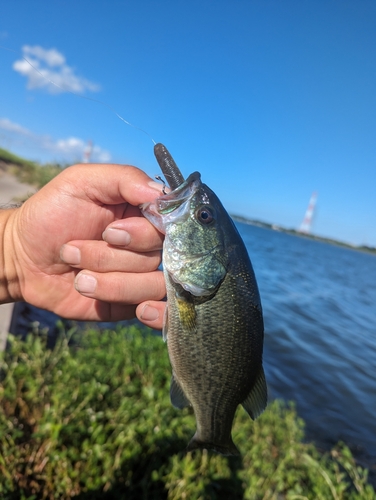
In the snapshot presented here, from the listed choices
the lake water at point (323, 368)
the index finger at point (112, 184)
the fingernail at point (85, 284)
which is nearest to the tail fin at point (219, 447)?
the fingernail at point (85, 284)

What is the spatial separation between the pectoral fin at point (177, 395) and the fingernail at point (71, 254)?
1.22 metres

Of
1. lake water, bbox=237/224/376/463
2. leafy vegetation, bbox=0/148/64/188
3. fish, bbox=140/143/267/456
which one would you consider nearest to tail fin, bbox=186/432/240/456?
fish, bbox=140/143/267/456

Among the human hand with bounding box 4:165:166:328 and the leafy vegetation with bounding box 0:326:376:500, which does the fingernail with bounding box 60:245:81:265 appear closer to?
the human hand with bounding box 4:165:166:328

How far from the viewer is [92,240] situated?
2898 mm

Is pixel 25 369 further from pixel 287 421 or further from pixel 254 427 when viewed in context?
pixel 287 421

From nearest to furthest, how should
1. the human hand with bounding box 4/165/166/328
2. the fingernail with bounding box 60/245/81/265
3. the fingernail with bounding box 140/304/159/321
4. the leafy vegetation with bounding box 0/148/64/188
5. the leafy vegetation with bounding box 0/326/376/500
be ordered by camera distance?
the human hand with bounding box 4/165/166/328 → the fingernail with bounding box 60/245/81/265 → the fingernail with bounding box 140/304/159/321 → the leafy vegetation with bounding box 0/326/376/500 → the leafy vegetation with bounding box 0/148/64/188

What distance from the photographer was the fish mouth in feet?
7.95

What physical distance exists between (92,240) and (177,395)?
144 cm

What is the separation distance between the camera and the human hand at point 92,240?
2678 mm

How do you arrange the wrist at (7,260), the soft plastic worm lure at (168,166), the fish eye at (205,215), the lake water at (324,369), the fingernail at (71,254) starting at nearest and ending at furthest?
1. the soft plastic worm lure at (168,166)
2. the fish eye at (205,215)
3. the fingernail at (71,254)
4. the wrist at (7,260)
5. the lake water at (324,369)

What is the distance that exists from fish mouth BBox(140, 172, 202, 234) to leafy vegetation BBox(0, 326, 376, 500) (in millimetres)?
2479

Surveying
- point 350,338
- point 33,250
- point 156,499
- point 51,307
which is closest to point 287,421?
point 156,499

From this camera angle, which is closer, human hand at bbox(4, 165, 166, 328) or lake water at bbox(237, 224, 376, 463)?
human hand at bbox(4, 165, 166, 328)

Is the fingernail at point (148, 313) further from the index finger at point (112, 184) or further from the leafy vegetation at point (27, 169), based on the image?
the leafy vegetation at point (27, 169)
